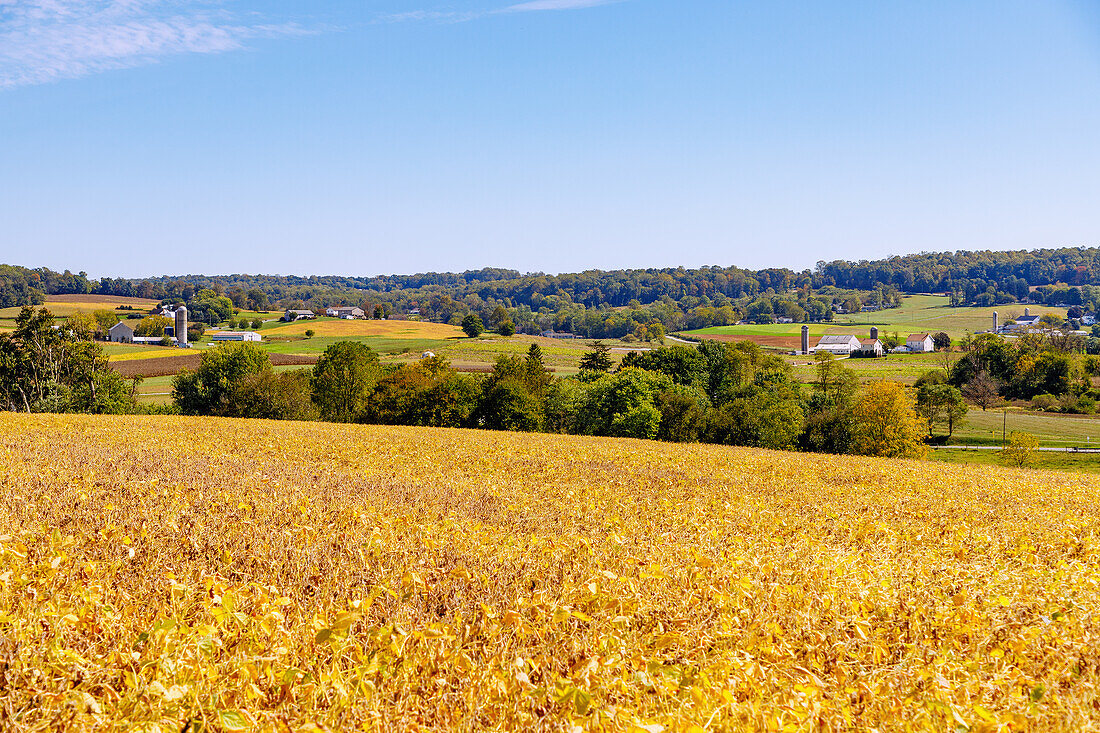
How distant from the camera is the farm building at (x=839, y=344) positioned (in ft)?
493

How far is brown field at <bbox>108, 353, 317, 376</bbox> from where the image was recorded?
82.7 meters

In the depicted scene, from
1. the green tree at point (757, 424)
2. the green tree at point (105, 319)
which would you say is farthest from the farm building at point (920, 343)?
the green tree at point (105, 319)

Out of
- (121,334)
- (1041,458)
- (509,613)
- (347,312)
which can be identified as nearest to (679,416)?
(1041,458)

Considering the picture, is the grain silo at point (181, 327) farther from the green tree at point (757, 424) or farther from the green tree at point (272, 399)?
the green tree at point (757, 424)

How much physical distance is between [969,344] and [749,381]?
206 ft

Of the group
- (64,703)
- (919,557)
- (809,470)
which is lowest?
Answer: (809,470)

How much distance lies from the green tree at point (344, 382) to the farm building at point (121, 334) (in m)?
79.6

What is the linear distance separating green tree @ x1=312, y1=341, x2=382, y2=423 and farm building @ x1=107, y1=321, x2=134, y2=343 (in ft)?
261

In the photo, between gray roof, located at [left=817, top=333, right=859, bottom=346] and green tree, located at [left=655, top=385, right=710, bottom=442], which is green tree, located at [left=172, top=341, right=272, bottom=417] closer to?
green tree, located at [left=655, top=385, right=710, bottom=442]

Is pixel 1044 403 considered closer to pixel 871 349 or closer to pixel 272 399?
pixel 871 349

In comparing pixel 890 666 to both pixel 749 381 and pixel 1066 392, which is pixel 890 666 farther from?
pixel 1066 392

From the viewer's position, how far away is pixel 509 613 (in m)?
5.11

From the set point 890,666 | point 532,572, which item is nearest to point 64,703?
point 532,572

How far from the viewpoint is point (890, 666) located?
4.88 m
